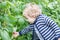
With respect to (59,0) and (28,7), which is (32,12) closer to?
(28,7)

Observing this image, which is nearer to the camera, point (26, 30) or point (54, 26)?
point (54, 26)

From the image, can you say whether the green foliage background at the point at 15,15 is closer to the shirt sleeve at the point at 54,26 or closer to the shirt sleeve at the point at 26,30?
the shirt sleeve at the point at 26,30

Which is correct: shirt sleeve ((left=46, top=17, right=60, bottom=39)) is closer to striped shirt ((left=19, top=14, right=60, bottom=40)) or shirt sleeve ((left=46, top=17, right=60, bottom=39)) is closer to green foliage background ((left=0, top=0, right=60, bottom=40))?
striped shirt ((left=19, top=14, right=60, bottom=40))

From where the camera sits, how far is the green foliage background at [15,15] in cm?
244

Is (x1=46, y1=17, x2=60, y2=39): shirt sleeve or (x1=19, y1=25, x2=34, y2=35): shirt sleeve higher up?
(x1=46, y1=17, x2=60, y2=39): shirt sleeve

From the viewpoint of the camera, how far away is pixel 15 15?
9.72ft

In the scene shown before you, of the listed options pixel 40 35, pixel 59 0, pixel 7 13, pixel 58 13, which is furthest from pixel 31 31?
pixel 59 0

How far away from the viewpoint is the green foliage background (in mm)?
2442

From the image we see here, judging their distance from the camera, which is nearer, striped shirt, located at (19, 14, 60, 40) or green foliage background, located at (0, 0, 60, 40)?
green foliage background, located at (0, 0, 60, 40)

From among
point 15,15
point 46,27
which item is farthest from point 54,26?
point 15,15

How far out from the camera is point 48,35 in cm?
295

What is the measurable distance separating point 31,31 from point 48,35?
0.28m

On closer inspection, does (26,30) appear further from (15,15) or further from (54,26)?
(54,26)

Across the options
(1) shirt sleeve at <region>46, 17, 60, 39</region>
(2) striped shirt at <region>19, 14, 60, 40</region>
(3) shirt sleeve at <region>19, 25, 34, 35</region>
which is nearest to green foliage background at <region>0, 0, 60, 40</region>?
(3) shirt sleeve at <region>19, 25, 34, 35</region>
